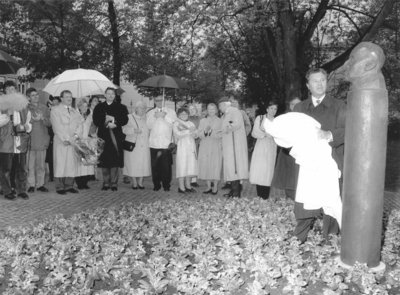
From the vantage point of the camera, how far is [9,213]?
8.64 m

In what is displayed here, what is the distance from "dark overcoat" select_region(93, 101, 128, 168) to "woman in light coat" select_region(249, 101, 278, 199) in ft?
10.5

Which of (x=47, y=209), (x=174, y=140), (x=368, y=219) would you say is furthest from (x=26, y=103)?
(x=368, y=219)

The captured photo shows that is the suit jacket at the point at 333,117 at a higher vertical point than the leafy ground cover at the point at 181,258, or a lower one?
higher

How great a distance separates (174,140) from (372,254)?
7.72 meters

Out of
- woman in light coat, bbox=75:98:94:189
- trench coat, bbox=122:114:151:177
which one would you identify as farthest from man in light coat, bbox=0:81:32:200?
trench coat, bbox=122:114:151:177

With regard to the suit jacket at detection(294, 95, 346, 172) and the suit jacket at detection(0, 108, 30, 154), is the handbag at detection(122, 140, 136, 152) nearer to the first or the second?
the suit jacket at detection(0, 108, 30, 154)

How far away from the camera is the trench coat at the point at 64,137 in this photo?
36.6ft

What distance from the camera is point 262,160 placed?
995 centimetres

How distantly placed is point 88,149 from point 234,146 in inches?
120

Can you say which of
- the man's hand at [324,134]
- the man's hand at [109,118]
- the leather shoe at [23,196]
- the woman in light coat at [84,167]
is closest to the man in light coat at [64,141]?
the woman in light coat at [84,167]

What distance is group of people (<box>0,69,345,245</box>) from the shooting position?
10109mm

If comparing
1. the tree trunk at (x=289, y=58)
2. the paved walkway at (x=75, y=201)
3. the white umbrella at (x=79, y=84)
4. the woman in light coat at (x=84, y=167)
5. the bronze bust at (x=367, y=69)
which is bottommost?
the paved walkway at (x=75, y=201)

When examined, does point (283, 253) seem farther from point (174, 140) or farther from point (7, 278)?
point (174, 140)

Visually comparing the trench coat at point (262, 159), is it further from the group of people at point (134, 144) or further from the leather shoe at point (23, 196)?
the leather shoe at point (23, 196)
